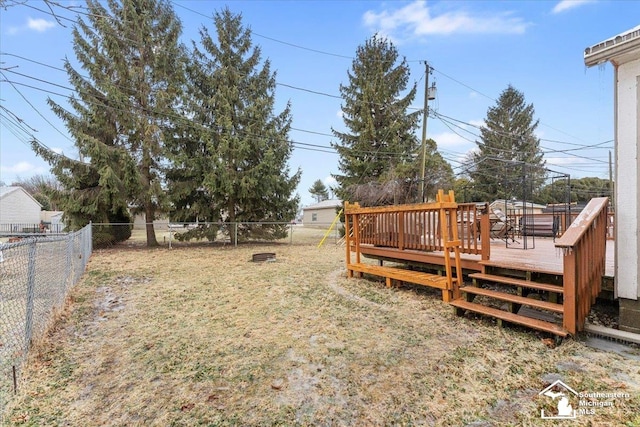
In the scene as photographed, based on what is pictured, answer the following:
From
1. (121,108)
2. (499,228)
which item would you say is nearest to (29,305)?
(499,228)

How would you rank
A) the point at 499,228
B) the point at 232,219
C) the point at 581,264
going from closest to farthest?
the point at 581,264 < the point at 499,228 < the point at 232,219

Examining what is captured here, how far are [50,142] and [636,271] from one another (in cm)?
1521

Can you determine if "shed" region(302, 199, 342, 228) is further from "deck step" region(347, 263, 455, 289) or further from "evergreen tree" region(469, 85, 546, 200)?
"deck step" region(347, 263, 455, 289)

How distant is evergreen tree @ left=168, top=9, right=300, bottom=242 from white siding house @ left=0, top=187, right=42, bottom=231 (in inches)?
817

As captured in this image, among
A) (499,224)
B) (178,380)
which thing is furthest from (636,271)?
(499,224)

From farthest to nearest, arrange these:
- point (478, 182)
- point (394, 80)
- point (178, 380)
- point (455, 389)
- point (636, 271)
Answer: point (478, 182), point (394, 80), point (636, 271), point (178, 380), point (455, 389)

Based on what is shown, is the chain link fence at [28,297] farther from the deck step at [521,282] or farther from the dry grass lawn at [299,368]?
the deck step at [521,282]

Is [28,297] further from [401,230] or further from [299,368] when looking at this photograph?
[401,230]

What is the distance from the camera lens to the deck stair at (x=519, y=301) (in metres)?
3.29

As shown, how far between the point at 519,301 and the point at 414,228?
2231 millimetres

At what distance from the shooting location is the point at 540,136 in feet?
93.5

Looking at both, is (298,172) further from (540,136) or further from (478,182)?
(540,136)

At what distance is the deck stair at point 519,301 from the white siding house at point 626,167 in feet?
1.86

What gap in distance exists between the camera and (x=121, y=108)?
1152cm
